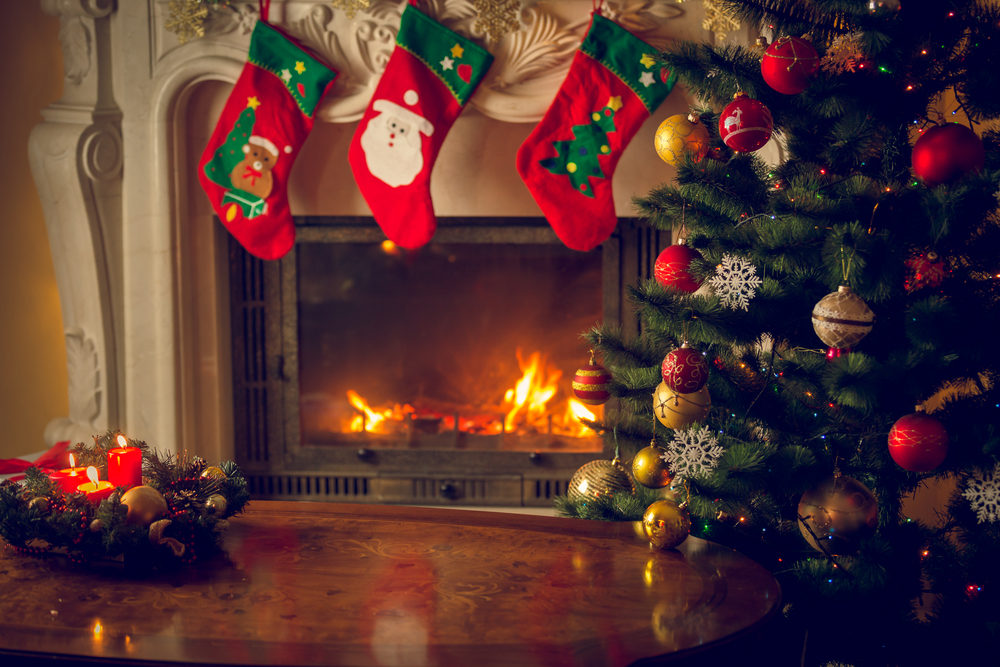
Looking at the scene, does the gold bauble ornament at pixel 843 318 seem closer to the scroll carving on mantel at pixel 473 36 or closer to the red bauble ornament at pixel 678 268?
the red bauble ornament at pixel 678 268

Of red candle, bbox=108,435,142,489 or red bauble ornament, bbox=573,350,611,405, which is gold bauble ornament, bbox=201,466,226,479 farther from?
red bauble ornament, bbox=573,350,611,405

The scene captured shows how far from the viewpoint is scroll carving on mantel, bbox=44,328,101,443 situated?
8.85 feet

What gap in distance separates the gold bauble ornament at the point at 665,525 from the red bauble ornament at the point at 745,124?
643 millimetres

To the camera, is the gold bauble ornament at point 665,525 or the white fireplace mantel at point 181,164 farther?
the white fireplace mantel at point 181,164

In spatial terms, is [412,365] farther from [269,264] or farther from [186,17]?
[186,17]

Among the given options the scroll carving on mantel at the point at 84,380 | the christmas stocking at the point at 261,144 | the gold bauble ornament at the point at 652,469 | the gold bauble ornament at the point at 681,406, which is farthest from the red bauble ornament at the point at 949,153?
the scroll carving on mantel at the point at 84,380

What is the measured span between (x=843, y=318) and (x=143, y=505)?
3.82 ft

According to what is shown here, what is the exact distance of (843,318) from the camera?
53.2 inches

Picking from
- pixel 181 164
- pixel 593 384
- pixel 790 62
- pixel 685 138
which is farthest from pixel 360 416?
pixel 790 62

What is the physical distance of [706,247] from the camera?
1646 millimetres

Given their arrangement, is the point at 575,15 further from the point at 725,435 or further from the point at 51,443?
the point at 51,443

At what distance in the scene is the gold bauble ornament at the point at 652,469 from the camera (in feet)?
5.25

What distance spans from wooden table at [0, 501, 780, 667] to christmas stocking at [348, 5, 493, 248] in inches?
44.8

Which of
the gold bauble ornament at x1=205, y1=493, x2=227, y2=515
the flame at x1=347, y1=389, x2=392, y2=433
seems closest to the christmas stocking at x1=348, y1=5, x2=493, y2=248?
the flame at x1=347, y1=389, x2=392, y2=433
